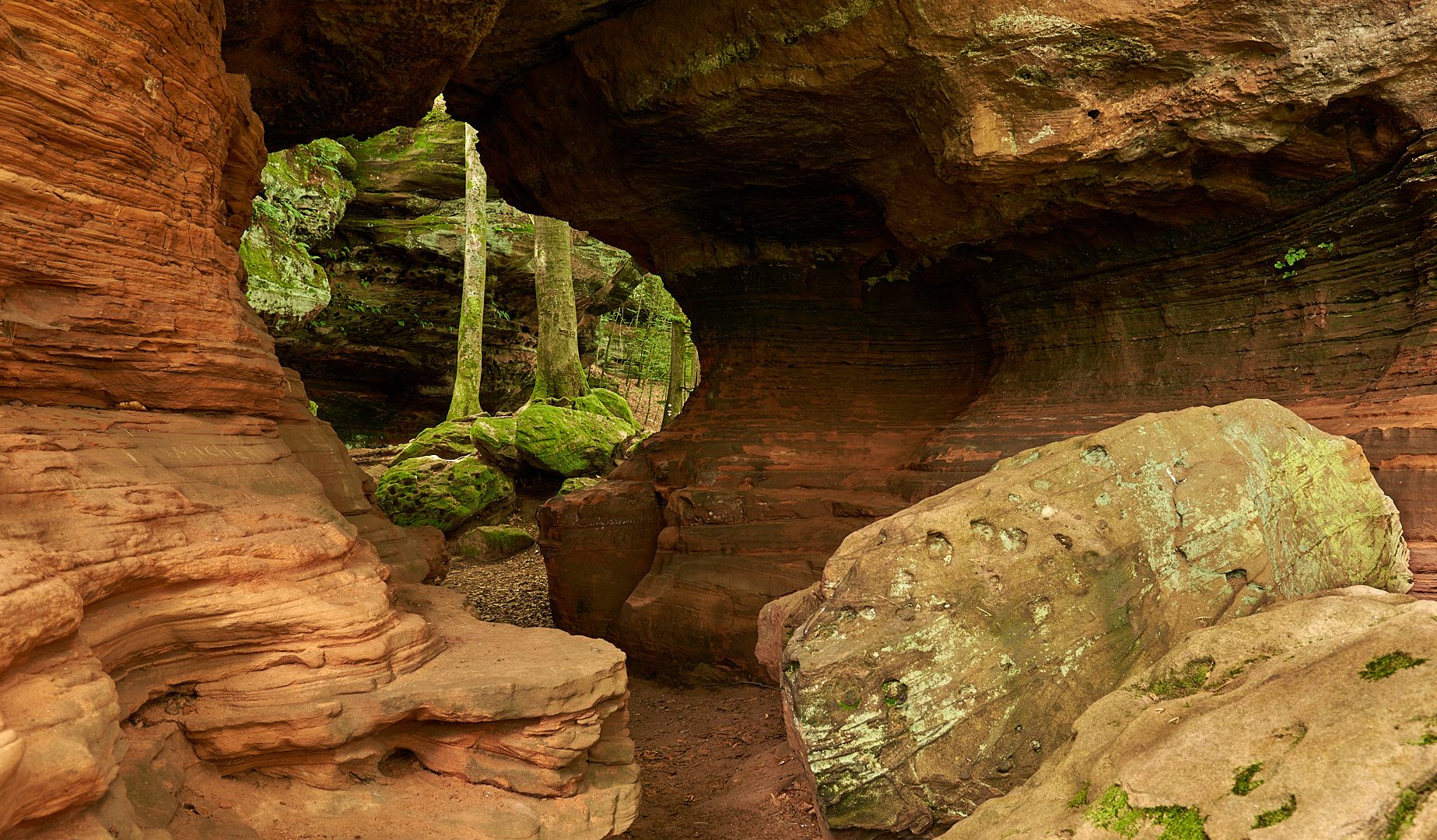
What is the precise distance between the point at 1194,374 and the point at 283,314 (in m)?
13.1

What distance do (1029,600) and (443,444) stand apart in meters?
12.6

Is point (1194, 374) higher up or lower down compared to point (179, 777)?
higher up

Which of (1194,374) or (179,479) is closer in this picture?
(179,479)

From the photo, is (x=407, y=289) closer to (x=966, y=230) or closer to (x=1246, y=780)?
(x=966, y=230)

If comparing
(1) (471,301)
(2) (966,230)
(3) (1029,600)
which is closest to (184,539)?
(3) (1029,600)

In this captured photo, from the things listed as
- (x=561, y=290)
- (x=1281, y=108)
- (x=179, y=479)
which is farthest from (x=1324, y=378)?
(x=561, y=290)

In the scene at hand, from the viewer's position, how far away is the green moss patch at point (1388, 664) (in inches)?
98.7

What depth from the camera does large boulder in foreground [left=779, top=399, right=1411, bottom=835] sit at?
3736 millimetres

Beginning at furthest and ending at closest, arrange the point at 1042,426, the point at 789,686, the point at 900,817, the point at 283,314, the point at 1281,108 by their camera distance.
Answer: the point at 283,314
the point at 1042,426
the point at 1281,108
the point at 789,686
the point at 900,817

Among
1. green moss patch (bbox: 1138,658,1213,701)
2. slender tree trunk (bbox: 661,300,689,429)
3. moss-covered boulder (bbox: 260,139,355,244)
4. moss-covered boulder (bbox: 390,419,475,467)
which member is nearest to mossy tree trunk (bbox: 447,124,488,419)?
moss-covered boulder (bbox: 390,419,475,467)

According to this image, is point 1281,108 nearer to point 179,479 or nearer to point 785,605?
point 785,605

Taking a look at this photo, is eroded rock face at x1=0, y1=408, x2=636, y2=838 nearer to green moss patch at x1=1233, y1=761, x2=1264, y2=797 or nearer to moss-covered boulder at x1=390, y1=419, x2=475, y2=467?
green moss patch at x1=1233, y1=761, x2=1264, y2=797

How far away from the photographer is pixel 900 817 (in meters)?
3.75

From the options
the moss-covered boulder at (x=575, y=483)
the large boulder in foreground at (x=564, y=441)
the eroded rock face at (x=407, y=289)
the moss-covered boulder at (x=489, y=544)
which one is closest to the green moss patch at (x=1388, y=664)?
the moss-covered boulder at (x=575, y=483)
